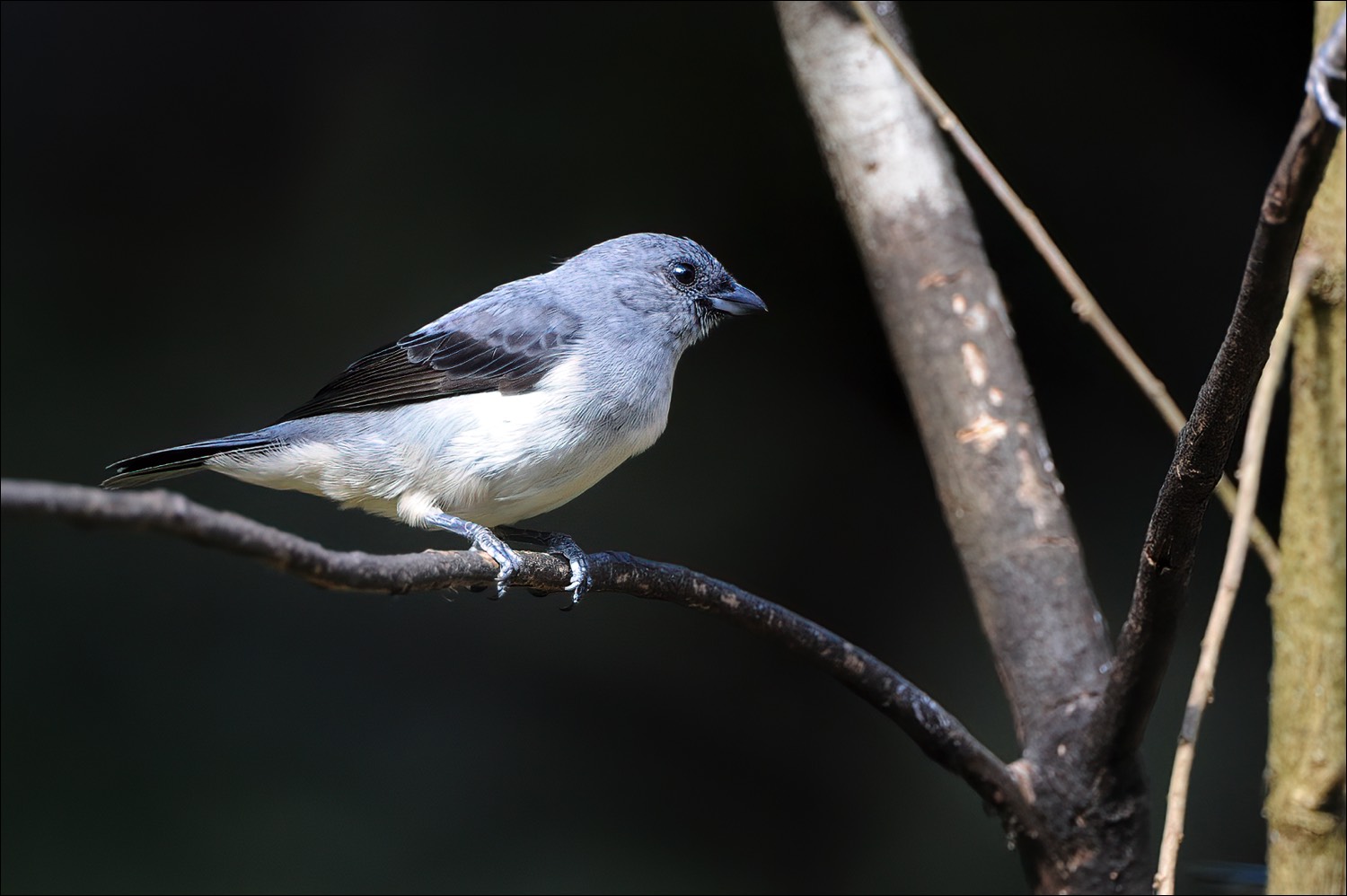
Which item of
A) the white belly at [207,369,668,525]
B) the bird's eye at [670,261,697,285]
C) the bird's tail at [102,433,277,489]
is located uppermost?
the bird's eye at [670,261,697,285]

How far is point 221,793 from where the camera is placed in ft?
15.6

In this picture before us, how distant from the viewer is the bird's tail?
9.23 ft

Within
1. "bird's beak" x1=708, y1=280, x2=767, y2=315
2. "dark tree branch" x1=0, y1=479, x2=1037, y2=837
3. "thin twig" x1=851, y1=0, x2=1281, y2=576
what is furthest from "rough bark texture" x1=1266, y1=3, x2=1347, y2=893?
"bird's beak" x1=708, y1=280, x2=767, y2=315

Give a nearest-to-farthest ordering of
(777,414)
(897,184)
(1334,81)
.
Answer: (1334,81)
(897,184)
(777,414)

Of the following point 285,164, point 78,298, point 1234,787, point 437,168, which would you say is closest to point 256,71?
point 285,164

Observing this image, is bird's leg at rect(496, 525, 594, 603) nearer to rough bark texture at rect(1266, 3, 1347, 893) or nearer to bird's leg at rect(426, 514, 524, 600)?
bird's leg at rect(426, 514, 524, 600)

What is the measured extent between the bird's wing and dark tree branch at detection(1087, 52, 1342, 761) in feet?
5.06

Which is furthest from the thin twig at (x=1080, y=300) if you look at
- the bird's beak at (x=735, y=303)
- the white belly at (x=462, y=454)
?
the white belly at (x=462, y=454)

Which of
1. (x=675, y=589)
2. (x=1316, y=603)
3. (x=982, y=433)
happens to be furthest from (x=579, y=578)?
(x=1316, y=603)

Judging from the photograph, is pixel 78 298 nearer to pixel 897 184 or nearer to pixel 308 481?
pixel 308 481

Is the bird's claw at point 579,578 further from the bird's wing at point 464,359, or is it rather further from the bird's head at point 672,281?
the bird's head at point 672,281

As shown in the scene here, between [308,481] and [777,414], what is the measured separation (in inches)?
110

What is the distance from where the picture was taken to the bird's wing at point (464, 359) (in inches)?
121

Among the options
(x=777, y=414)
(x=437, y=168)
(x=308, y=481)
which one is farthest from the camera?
(x=777, y=414)
